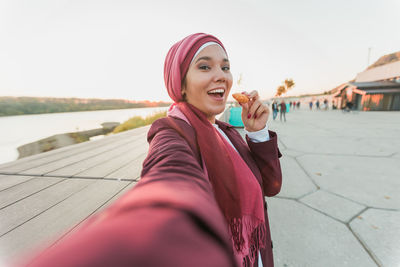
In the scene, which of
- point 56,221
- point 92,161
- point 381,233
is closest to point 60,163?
point 92,161

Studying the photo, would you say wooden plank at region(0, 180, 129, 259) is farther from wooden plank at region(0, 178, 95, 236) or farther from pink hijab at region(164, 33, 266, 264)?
pink hijab at region(164, 33, 266, 264)

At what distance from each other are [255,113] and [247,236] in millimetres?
862

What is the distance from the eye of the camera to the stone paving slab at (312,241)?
1306 mm

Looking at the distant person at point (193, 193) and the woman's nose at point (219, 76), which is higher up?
the woman's nose at point (219, 76)

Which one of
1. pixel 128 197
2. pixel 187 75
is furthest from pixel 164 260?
pixel 187 75

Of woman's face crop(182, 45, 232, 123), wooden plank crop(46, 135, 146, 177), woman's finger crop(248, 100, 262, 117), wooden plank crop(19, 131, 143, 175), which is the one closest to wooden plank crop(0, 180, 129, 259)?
wooden plank crop(46, 135, 146, 177)

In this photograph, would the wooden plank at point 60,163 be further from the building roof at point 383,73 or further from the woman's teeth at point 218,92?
the building roof at point 383,73

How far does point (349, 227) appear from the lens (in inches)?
63.7

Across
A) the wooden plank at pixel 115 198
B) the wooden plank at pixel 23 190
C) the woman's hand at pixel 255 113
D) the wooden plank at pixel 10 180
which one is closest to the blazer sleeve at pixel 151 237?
the woman's hand at pixel 255 113

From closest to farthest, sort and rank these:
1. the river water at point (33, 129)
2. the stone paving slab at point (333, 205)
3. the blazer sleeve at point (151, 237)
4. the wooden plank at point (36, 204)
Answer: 1. the blazer sleeve at point (151, 237)
2. the wooden plank at point (36, 204)
3. the stone paving slab at point (333, 205)
4. the river water at point (33, 129)

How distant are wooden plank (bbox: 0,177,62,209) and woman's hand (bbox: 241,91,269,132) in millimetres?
2536

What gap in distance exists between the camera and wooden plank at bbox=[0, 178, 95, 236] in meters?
1.34

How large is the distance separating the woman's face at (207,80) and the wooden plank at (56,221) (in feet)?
4.85

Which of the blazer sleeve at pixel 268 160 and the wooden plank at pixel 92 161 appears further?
the wooden plank at pixel 92 161
